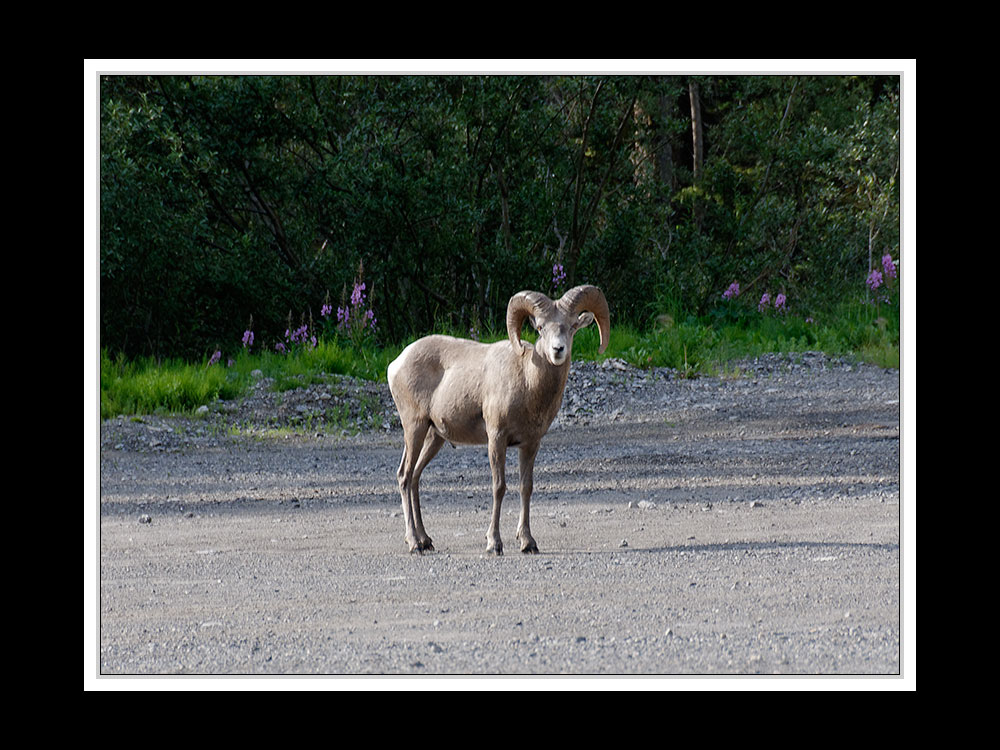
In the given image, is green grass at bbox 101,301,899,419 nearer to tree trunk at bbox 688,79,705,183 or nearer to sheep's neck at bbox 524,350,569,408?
tree trunk at bbox 688,79,705,183

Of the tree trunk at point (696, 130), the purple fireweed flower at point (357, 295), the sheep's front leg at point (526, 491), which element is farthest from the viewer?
the tree trunk at point (696, 130)

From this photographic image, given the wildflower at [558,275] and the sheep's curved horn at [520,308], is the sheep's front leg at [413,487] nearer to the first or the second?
the sheep's curved horn at [520,308]

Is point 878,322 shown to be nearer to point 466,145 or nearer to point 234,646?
point 466,145

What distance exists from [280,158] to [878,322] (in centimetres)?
914

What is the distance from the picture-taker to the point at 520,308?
746 cm

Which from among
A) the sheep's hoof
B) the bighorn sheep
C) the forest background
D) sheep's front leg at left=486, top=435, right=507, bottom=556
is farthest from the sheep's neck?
the forest background

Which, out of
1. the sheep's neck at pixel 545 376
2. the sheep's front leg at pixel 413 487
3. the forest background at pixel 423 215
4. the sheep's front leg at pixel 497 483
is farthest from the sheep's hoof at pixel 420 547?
the forest background at pixel 423 215

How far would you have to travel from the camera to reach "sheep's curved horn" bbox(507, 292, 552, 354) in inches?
287

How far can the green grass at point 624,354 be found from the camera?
13.9 meters

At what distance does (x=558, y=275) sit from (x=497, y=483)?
9.40 meters

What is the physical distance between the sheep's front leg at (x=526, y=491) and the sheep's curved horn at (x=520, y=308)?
663 mm

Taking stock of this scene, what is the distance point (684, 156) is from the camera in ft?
83.1

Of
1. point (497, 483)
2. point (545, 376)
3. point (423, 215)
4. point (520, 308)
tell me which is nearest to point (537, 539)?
point (497, 483)

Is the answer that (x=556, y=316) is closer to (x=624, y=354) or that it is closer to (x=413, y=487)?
(x=413, y=487)
